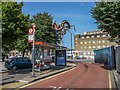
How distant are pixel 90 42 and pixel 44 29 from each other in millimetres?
66036

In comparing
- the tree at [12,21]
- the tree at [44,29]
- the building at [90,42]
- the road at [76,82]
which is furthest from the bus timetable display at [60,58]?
the building at [90,42]

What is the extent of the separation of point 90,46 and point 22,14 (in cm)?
7923

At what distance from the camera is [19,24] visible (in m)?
15.0

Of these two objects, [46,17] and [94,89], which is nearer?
[94,89]

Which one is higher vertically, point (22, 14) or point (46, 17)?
point (46, 17)

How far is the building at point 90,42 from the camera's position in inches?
3379

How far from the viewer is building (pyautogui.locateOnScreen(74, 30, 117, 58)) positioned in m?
85.8

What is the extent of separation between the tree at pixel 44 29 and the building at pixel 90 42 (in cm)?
5697

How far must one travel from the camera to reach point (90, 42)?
91.2 metres

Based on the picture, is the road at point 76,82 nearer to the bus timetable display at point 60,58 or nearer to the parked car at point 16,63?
the parked car at point 16,63

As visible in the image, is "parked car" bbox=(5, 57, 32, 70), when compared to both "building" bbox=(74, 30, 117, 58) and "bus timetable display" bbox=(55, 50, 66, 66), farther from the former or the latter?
"building" bbox=(74, 30, 117, 58)

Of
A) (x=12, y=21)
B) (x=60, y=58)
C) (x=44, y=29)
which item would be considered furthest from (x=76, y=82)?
(x=44, y=29)

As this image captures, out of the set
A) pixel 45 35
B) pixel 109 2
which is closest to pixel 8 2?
pixel 109 2

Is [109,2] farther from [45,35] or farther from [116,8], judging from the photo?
[45,35]
